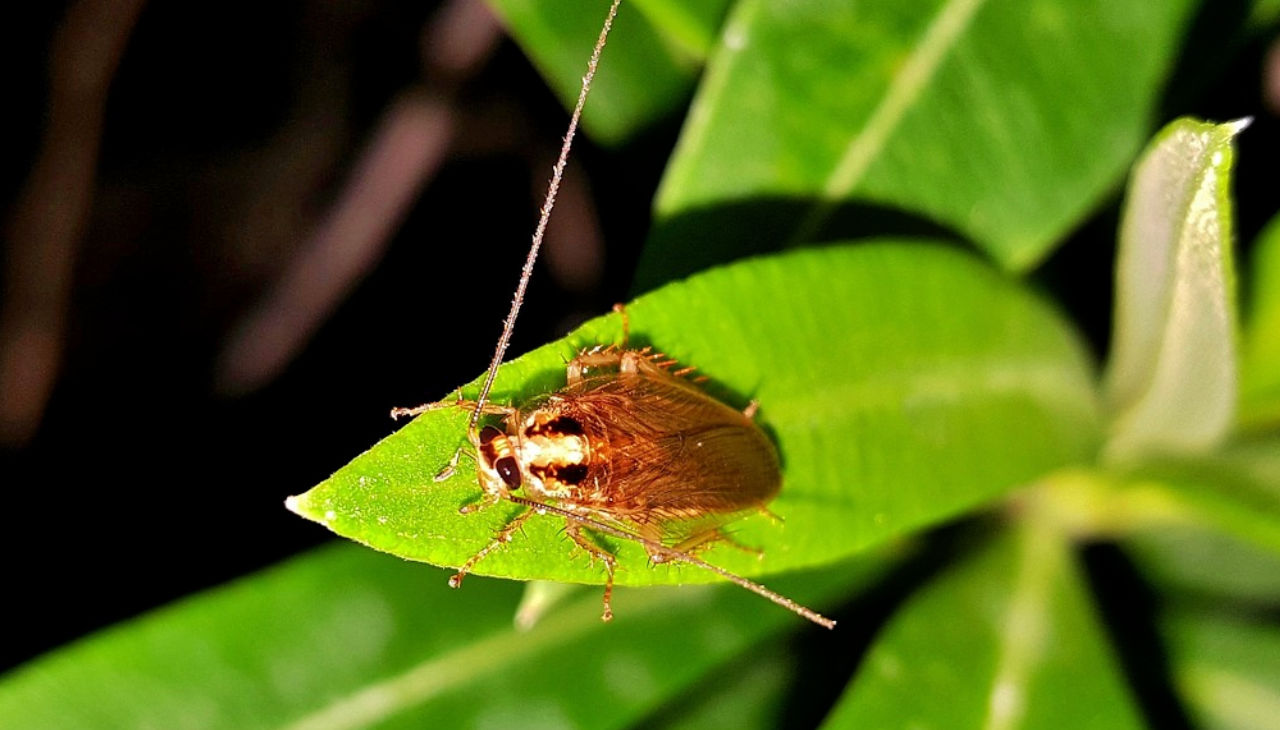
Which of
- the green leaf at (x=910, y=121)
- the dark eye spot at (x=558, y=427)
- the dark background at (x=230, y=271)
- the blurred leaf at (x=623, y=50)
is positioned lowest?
the dark eye spot at (x=558, y=427)

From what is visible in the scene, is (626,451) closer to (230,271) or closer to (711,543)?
(711,543)

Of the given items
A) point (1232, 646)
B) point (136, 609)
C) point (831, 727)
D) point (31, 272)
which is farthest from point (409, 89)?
point (1232, 646)

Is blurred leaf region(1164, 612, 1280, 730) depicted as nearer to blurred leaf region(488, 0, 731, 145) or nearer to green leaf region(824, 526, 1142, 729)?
green leaf region(824, 526, 1142, 729)

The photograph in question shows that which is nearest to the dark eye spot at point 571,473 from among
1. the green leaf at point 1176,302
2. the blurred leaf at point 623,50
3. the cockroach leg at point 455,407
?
the cockroach leg at point 455,407

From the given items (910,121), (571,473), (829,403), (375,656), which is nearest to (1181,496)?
(829,403)

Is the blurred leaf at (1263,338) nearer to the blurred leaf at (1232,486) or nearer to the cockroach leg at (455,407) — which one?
the blurred leaf at (1232,486)

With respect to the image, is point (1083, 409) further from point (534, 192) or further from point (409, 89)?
point (409, 89)
